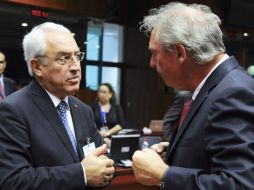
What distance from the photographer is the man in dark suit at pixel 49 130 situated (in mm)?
1544

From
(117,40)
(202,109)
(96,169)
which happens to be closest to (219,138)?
(202,109)

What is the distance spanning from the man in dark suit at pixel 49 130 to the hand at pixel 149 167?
318 millimetres

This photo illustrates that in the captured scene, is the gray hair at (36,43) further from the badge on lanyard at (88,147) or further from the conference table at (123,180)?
the conference table at (123,180)

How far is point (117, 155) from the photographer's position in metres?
3.56

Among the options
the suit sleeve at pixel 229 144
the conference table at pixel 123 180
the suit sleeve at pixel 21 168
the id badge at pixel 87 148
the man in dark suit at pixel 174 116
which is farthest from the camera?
the man in dark suit at pixel 174 116

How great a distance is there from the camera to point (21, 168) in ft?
5.03

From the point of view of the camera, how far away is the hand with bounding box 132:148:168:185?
129 centimetres

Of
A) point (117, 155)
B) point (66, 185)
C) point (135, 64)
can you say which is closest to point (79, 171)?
point (66, 185)

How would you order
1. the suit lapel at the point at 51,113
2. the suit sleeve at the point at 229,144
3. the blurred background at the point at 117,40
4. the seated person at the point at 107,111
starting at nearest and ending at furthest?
the suit sleeve at the point at 229,144, the suit lapel at the point at 51,113, the seated person at the point at 107,111, the blurred background at the point at 117,40

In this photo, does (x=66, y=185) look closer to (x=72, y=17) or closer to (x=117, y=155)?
(x=117, y=155)

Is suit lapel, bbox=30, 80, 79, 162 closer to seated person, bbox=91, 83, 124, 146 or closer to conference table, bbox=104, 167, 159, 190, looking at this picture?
conference table, bbox=104, 167, 159, 190

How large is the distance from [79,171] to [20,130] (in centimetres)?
31

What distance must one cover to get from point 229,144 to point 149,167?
31 cm

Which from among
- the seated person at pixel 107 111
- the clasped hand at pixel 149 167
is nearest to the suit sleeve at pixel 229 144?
the clasped hand at pixel 149 167
